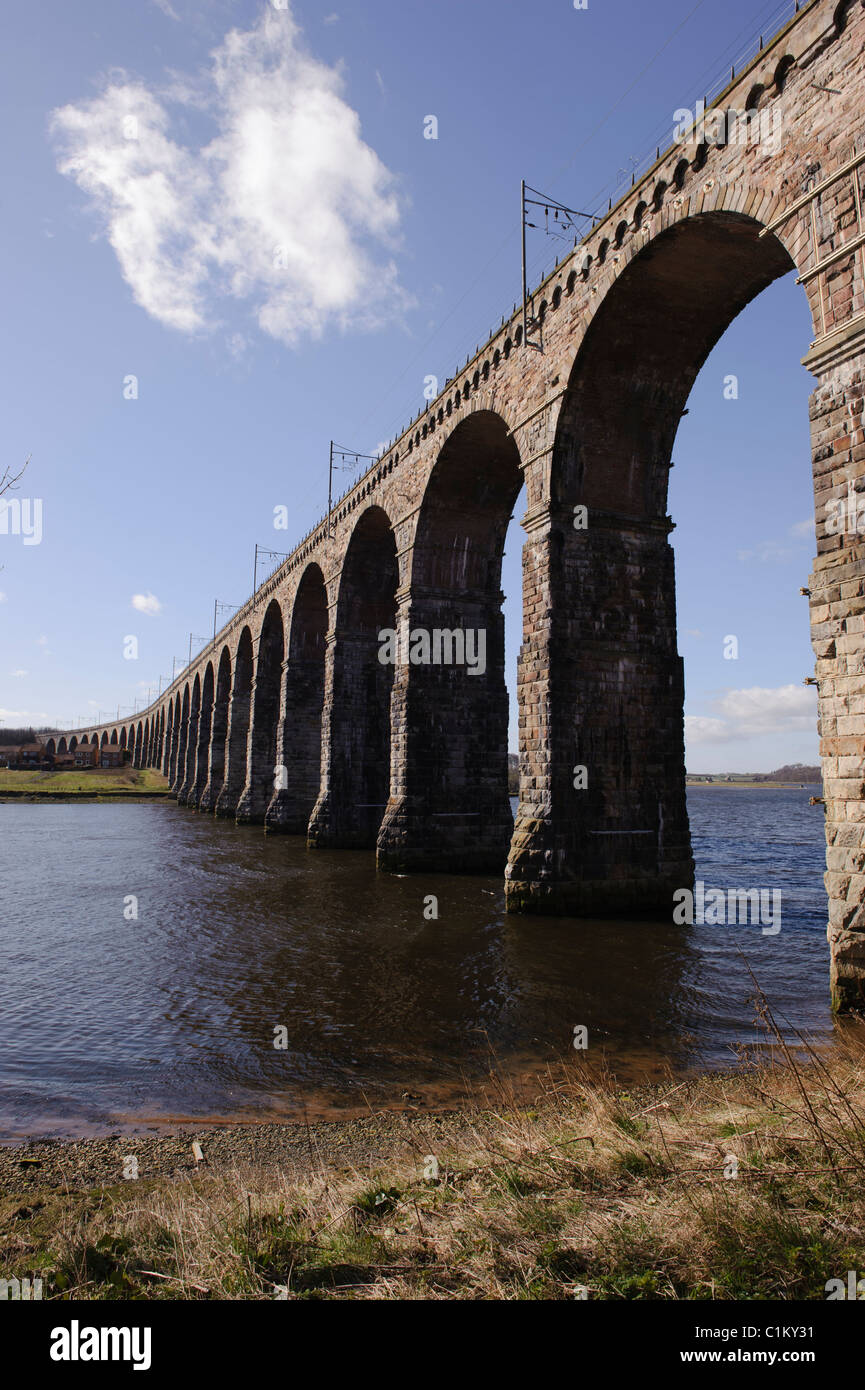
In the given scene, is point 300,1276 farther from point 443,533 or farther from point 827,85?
point 443,533

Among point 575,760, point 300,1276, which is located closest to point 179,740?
point 575,760

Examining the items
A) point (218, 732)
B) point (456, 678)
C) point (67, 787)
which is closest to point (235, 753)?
point (218, 732)

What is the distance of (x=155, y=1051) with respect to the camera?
6938 millimetres

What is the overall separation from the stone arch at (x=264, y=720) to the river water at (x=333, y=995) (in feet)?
62.3

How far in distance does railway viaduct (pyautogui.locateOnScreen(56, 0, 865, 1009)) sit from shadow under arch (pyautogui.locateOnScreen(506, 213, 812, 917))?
4 cm

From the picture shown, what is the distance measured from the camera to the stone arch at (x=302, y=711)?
1252 inches

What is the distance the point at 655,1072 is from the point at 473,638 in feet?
49.6

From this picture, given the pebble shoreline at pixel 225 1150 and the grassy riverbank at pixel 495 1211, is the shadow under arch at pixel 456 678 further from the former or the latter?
the grassy riverbank at pixel 495 1211

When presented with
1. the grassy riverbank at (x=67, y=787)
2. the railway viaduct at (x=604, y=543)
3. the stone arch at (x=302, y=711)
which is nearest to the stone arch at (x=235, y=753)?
the stone arch at (x=302, y=711)

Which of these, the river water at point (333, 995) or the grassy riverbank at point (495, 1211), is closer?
the grassy riverbank at point (495, 1211)

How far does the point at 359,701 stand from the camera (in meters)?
26.6

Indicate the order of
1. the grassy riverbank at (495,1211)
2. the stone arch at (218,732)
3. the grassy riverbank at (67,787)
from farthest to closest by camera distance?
the grassy riverbank at (67,787), the stone arch at (218,732), the grassy riverbank at (495,1211)

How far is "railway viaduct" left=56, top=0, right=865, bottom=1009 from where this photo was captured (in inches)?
325
